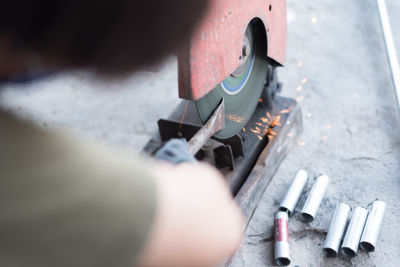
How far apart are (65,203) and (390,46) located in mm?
2794

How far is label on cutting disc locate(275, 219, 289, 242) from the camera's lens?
1872mm

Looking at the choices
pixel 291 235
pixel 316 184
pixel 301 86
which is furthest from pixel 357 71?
pixel 291 235

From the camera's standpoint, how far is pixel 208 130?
167 centimetres

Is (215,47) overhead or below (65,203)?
overhead

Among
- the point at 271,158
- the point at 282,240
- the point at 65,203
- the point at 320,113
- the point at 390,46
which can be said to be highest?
the point at 390,46

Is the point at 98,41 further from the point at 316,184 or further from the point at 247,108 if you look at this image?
the point at 316,184

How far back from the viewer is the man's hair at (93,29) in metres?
0.61

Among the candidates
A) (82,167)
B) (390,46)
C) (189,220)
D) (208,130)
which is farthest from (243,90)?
(390,46)

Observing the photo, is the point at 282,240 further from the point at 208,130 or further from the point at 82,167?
the point at 82,167

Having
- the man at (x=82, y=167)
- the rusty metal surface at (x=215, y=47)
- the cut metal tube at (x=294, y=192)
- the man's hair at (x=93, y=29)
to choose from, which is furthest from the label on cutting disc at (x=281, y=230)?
the man's hair at (x=93, y=29)

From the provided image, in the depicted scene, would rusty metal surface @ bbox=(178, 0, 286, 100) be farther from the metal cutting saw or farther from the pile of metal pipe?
the pile of metal pipe

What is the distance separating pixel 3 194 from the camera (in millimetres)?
655

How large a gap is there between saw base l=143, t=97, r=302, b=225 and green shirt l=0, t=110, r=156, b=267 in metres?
1.06

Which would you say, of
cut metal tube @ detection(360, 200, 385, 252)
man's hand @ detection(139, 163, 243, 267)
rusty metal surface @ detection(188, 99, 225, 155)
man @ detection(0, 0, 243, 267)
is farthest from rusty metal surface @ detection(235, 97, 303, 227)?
man @ detection(0, 0, 243, 267)
